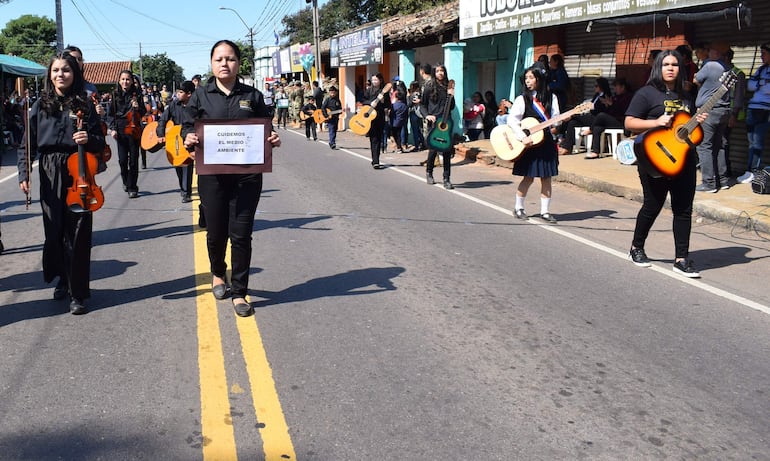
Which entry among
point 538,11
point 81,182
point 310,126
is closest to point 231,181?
point 81,182

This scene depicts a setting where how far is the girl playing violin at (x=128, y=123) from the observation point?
38.2ft

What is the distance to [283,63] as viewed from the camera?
53.4 meters

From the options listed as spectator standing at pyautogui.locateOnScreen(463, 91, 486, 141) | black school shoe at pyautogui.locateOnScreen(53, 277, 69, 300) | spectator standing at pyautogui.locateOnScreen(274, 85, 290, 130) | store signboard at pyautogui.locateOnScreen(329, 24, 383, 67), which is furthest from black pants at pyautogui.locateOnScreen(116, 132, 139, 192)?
spectator standing at pyautogui.locateOnScreen(274, 85, 290, 130)

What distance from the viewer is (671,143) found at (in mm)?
6570

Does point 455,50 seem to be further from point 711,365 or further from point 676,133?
point 711,365

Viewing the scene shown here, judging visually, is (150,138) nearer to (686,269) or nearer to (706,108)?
(686,269)

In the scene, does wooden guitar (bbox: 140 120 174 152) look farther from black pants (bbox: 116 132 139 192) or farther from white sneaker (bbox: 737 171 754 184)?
white sneaker (bbox: 737 171 754 184)

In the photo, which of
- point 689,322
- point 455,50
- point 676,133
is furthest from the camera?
point 455,50

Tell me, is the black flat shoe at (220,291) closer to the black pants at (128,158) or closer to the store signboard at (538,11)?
the black pants at (128,158)

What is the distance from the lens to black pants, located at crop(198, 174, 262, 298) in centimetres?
551

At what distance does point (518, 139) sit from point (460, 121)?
12.1 metres

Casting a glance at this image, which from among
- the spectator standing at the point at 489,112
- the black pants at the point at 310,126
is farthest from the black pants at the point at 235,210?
the black pants at the point at 310,126

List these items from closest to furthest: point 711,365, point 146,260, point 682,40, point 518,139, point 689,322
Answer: point 711,365, point 689,322, point 146,260, point 518,139, point 682,40

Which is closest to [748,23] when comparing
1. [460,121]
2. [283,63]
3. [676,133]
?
[676,133]
